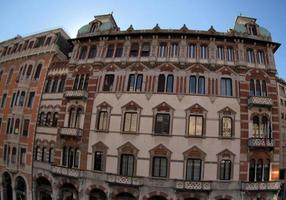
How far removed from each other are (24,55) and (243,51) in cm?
2823

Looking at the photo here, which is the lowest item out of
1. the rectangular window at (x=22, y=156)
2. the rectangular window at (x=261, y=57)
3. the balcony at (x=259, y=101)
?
the rectangular window at (x=22, y=156)

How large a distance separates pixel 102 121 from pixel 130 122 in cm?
318

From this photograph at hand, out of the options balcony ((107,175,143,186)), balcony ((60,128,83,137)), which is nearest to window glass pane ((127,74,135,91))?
balcony ((60,128,83,137))

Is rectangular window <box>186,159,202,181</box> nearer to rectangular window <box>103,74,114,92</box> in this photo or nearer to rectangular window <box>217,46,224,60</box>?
rectangular window <box>217,46,224,60</box>

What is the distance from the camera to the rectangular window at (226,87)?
29.0 meters

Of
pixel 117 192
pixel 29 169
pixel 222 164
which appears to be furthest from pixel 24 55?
pixel 222 164

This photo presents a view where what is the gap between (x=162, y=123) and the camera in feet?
94.1

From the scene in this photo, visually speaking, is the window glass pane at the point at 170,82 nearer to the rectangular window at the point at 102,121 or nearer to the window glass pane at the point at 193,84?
the window glass pane at the point at 193,84

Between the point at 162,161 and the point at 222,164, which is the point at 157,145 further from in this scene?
the point at 222,164

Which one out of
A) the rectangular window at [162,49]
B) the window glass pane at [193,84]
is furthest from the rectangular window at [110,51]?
the window glass pane at [193,84]

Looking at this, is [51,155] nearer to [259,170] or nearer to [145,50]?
[145,50]

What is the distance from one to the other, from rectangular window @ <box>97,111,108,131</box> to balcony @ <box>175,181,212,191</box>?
9597 mm

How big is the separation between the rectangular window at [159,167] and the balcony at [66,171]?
796 cm

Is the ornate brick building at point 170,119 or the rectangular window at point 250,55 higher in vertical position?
the rectangular window at point 250,55
